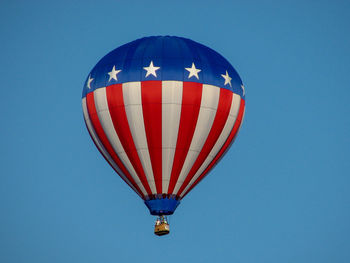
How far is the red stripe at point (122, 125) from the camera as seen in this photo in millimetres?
53531

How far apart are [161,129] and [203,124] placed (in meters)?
1.80

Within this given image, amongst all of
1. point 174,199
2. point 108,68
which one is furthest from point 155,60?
point 174,199

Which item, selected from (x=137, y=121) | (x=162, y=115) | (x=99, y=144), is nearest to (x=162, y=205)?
(x=137, y=121)

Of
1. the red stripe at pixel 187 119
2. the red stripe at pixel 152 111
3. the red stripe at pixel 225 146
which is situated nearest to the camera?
the red stripe at pixel 152 111

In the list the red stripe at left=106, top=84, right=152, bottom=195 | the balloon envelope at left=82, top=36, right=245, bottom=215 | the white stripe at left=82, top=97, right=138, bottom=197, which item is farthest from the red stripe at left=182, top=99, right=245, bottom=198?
the white stripe at left=82, top=97, right=138, bottom=197

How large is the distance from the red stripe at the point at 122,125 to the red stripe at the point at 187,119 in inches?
55.7

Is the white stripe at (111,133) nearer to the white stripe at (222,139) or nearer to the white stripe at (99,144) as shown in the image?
the white stripe at (99,144)

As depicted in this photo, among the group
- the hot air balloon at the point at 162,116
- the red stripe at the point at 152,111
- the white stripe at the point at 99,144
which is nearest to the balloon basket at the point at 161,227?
the hot air balloon at the point at 162,116

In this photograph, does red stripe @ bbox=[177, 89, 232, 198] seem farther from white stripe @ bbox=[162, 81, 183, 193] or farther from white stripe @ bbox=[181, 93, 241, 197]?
white stripe @ bbox=[162, 81, 183, 193]

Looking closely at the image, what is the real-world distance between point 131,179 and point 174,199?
2.06 meters

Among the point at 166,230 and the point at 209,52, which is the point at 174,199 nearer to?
the point at 166,230

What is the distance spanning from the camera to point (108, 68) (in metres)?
54.3

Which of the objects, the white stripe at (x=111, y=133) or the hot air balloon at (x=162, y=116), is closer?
the hot air balloon at (x=162, y=116)

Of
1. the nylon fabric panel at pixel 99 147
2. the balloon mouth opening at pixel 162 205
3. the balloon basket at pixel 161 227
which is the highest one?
the nylon fabric panel at pixel 99 147
